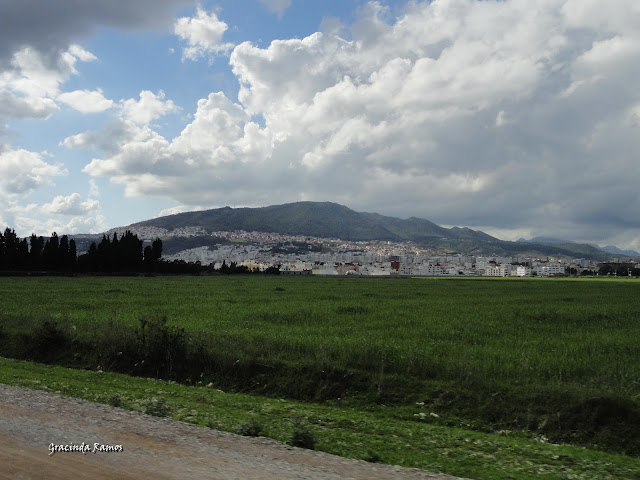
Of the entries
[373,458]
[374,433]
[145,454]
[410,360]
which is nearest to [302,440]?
[373,458]

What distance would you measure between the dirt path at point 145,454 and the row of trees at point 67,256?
4517 inches

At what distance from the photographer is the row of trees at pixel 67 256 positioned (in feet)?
356

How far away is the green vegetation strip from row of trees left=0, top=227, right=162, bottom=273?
10812cm

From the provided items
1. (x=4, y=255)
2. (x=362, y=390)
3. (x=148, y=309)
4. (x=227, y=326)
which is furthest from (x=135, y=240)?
(x=362, y=390)

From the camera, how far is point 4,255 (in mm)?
107250

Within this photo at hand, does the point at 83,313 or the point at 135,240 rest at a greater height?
the point at 135,240

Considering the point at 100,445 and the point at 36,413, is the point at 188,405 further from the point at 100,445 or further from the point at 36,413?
the point at 100,445

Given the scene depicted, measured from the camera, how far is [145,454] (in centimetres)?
751

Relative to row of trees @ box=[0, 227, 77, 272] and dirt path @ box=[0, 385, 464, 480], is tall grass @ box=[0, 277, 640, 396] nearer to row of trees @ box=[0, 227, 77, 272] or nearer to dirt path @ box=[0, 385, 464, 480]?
dirt path @ box=[0, 385, 464, 480]

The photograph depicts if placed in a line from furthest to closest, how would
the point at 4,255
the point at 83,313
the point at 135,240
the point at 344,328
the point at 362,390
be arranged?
the point at 135,240 → the point at 4,255 → the point at 83,313 → the point at 344,328 → the point at 362,390

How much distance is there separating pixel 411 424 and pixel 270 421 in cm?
368

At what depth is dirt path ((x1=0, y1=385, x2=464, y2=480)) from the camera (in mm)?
6734

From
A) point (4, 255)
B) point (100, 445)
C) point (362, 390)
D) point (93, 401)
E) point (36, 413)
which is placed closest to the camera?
point (100, 445)

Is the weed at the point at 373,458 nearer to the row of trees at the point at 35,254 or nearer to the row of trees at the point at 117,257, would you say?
the row of trees at the point at 35,254
